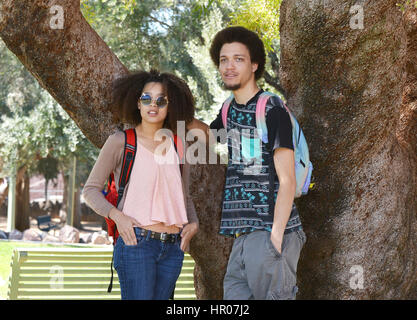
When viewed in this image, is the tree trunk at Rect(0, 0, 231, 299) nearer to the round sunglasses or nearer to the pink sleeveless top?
the round sunglasses

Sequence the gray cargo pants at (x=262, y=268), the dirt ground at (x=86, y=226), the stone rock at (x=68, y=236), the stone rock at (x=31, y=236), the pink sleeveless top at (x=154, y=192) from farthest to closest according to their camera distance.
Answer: the dirt ground at (x=86, y=226), the stone rock at (x=31, y=236), the stone rock at (x=68, y=236), the pink sleeveless top at (x=154, y=192), the gray cargo pants at (x=262, y=268)

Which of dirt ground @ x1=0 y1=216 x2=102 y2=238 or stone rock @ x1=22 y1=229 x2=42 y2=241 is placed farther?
dirt ground @ x1=0 y1=216 x2=102 y2=238

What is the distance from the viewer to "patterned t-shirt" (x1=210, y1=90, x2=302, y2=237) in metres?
2.77

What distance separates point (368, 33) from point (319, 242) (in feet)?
4.72

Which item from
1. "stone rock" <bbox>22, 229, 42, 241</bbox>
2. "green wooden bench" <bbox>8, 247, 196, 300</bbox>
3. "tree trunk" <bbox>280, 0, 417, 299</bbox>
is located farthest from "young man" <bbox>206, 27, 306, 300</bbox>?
"stone rock" <bbox>22, 229, 42, 241</bbox>

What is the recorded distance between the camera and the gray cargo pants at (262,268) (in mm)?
2727

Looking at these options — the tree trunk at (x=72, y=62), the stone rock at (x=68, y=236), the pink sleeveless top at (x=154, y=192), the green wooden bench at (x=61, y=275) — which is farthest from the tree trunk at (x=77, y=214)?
the pink sleeveless top at (x=154, y=192)

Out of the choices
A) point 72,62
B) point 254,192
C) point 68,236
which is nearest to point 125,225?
point 254,192

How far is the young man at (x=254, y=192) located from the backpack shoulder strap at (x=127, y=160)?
Answer: 54 centimetres

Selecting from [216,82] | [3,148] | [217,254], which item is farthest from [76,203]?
[217,254]

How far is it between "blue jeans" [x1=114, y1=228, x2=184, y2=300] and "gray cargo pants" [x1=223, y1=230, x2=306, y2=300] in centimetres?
32

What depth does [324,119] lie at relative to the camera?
143 inches

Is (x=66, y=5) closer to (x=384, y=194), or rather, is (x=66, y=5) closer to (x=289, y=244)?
(x=289, y=244)

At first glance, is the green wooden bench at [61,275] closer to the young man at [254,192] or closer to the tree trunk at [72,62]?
the tree trunk at [72,62]
